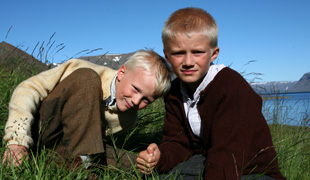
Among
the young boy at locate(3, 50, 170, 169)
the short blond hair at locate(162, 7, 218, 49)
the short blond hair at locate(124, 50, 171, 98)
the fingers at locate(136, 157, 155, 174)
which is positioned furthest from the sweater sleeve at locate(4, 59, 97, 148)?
the short blond hair at locate(162, 7, 218, 49)

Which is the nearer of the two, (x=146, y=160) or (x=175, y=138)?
(x=146, y=160)

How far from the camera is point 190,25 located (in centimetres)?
209

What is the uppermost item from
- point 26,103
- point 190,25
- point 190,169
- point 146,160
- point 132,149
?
point 190,25

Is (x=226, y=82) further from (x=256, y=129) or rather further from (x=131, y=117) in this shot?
(x=131, y=117)

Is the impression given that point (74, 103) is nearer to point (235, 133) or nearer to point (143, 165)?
point (143, 165)

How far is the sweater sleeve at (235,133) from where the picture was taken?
185 cm

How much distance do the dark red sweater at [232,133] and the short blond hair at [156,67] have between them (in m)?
0.32

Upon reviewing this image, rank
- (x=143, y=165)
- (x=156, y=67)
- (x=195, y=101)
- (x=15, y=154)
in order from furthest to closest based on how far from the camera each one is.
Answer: (x=156, y=67), (x=195, y=101), (x=143, y=165), (x=15, y=154)

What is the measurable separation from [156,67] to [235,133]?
79 cm

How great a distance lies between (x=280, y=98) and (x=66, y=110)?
3.17 metres

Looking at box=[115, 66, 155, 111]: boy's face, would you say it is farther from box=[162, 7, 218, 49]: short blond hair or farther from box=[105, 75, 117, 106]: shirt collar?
box=[162, 7, 218, 49]: short blond hair

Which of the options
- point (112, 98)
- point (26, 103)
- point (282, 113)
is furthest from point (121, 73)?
point (282, 113)

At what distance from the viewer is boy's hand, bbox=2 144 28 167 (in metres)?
1.75

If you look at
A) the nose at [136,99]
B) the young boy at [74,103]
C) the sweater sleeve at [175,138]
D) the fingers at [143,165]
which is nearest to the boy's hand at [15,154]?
the young boy at [74,103]
